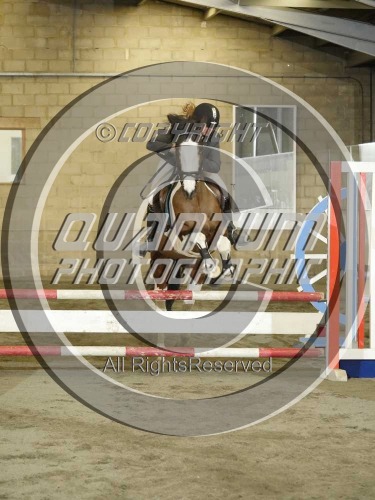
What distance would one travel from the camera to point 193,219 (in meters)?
5.51

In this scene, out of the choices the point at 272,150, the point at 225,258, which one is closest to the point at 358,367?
the point at 225,258

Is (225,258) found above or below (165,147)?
below

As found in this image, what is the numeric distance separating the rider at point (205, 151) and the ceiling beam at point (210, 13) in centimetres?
594

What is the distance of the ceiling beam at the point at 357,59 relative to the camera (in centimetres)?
1137

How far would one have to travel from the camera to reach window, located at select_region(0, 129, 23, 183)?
12125mm

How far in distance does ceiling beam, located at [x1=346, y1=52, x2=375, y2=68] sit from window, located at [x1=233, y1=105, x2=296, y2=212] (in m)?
1.04

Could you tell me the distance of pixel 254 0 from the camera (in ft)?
31.9

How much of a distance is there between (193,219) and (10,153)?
23.9ft

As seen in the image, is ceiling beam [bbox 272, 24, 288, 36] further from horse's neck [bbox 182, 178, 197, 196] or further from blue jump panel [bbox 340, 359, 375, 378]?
blue jump panel [bbox 340, 359, 375, 378]

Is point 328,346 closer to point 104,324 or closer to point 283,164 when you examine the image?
point 104,324

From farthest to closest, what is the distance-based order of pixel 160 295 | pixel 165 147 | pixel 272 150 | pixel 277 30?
pixel 272 150
pixel 277 30
pixel 165 147
pixel 160 295

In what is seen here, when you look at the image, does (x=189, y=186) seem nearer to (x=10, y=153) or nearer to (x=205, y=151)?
(x=205, y=151)

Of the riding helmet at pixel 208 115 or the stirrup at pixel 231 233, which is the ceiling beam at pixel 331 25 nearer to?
the riding helmet at pixel 208 115

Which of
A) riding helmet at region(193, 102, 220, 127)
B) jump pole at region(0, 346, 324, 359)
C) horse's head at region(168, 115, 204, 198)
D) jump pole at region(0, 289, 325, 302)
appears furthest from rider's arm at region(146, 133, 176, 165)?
jump pole at region(0, 346, 324, 359)
